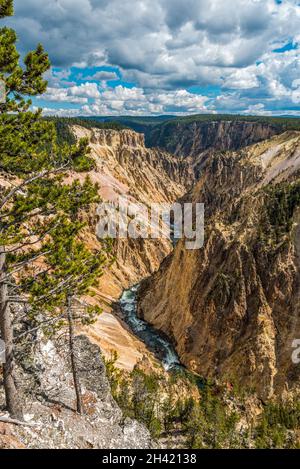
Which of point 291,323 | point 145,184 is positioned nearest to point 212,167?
point 145,184

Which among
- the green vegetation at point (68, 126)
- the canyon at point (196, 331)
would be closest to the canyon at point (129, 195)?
the canyon at point (196, 331)

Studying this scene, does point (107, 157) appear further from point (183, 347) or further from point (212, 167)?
point (183, 347)

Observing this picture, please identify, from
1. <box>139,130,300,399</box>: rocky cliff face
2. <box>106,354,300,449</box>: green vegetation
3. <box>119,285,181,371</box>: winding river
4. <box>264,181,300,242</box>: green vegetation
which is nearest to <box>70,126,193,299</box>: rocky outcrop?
<box>119,285,181,371</box>: winding river

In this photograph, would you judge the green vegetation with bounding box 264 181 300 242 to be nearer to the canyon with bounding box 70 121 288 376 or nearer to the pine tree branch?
the canyon with bounding box 70 121 288 376

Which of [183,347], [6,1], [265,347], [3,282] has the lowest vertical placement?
[183,347]

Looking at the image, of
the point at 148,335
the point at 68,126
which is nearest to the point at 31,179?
the point at 148,335
